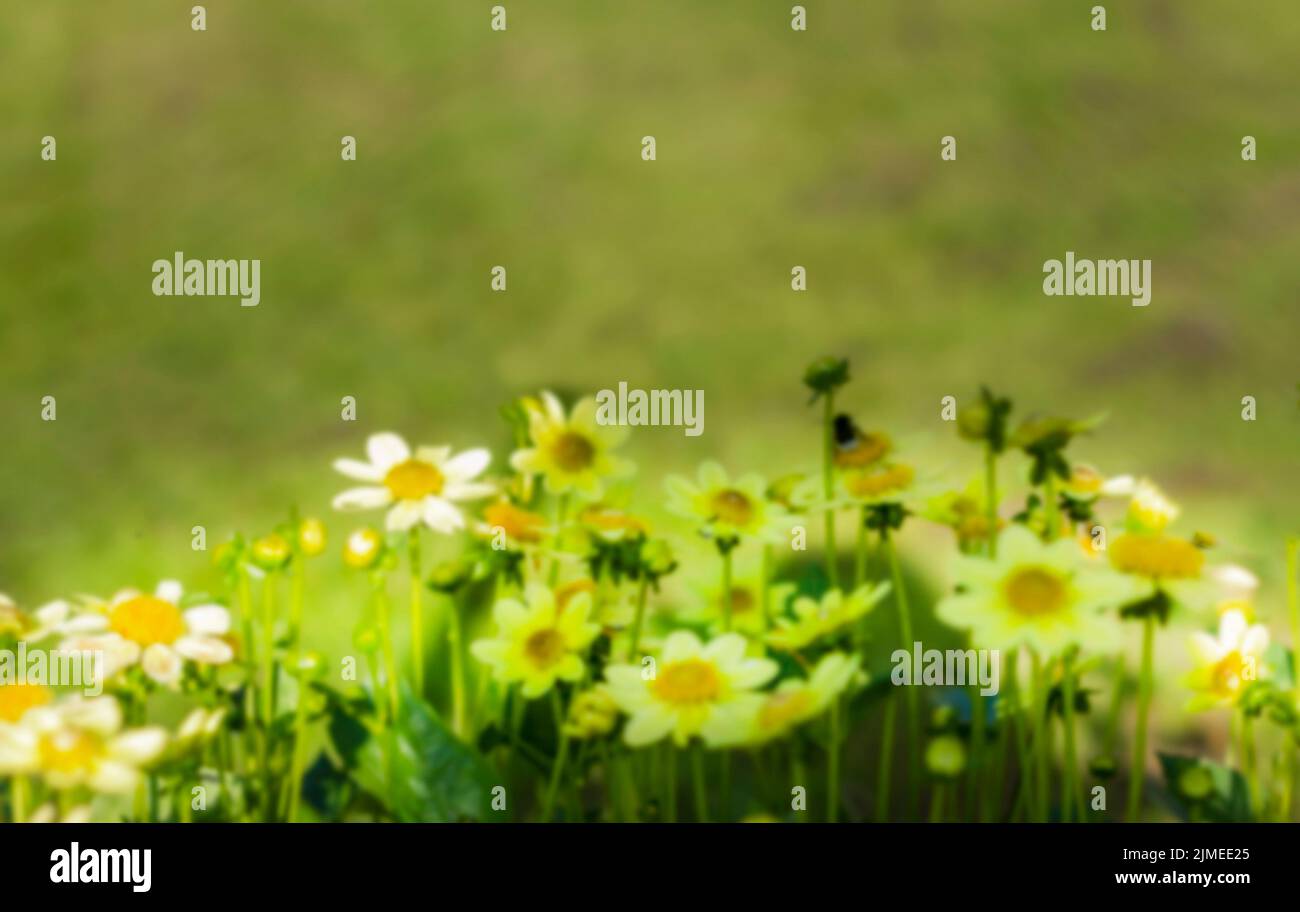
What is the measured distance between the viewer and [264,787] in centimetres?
49

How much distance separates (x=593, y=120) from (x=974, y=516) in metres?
0.35

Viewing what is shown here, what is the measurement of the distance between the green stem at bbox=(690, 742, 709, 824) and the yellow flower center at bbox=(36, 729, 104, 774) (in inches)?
7.6

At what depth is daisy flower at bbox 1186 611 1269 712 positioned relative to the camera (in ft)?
1.55

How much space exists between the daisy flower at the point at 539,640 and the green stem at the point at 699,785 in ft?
0.16

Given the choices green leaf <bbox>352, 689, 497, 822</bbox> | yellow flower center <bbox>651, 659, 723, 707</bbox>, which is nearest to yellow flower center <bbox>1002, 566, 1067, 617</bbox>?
yellow flower center <bbox>651, 659, 723, 707</bbox>

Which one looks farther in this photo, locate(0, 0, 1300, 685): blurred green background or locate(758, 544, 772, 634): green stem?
locate(0, 0, 1300, 685): blurred green background

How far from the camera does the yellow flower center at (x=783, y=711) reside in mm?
410

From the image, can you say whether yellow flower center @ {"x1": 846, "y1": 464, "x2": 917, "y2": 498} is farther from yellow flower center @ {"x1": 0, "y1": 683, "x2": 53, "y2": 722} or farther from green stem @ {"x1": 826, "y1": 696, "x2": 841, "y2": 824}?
yellow flower center @ {"x1": 0, "y1": 683, "x2": 53, "y2": 722}

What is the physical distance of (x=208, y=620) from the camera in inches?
18.4

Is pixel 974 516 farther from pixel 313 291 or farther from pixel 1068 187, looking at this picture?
pixel 313 291

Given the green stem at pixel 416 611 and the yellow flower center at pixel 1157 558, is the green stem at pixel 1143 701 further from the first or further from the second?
the green stem at pixel 416 611
